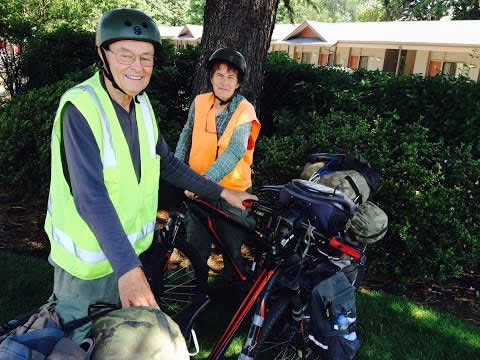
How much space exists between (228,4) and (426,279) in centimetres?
381

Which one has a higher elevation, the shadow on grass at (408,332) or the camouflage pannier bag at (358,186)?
the camouflage pannier bag at (358,186)

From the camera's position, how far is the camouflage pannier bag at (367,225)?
140 inches

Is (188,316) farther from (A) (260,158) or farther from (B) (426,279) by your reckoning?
(A) (260,158)

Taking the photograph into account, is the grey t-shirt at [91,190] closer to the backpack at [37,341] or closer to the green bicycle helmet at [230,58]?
the backpack at [37,341]

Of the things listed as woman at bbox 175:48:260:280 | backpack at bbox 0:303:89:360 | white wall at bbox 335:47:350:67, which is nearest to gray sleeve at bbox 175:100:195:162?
woman at bbox 175:48:260:280

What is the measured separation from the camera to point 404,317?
4.64 metres

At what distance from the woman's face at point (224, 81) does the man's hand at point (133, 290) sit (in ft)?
7.30

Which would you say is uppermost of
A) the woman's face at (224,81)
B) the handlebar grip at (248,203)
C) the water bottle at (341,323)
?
the woman's face at (224,81)

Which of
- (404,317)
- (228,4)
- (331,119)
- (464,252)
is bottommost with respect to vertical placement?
(404,317)

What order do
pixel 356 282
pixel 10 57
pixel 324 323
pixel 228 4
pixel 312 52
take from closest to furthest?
pixel 324 323, pixel 356 282, pixel 228 4, pixel 10 57, pixel 312 52

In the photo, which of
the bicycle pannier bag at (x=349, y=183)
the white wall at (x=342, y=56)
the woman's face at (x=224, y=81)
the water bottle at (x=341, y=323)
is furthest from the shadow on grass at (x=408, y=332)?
the white wall at (x=342, y=56)

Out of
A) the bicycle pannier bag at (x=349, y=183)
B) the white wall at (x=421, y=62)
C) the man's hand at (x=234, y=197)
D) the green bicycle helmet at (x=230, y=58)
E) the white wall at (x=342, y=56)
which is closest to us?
the man's hand at (x=234, y=197)

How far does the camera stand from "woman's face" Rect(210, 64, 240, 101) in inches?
149

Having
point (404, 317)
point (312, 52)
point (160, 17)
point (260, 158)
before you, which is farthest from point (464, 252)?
point (160, 17)
